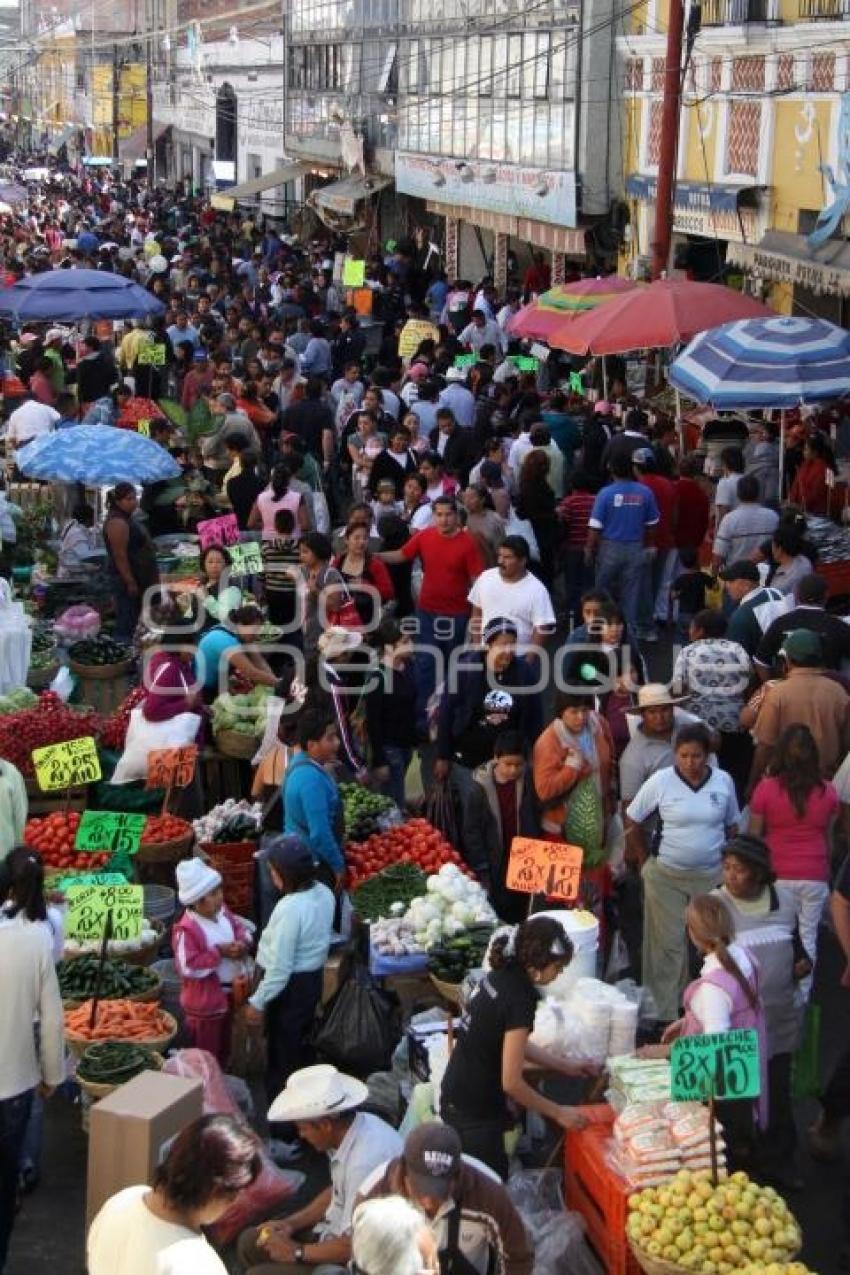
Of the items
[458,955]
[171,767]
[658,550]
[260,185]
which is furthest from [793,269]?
[260,185]

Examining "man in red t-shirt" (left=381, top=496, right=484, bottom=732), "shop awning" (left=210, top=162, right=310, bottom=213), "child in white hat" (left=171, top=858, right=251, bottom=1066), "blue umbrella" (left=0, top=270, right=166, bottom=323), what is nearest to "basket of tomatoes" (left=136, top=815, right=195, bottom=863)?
"child in white hat" (left=171, top=858, right=251, bottom=1066)

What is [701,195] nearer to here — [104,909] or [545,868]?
[545,868]

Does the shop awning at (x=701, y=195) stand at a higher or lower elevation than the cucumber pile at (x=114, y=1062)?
higher

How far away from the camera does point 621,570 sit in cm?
1288

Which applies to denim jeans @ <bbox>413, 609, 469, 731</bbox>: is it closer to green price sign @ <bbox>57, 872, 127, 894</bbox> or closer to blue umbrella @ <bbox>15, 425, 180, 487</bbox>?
blue umbrella @ <bbox>15, 425, 180, 487</bbox>

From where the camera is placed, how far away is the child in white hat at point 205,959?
24.7ft

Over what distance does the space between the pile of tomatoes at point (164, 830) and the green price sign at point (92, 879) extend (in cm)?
44

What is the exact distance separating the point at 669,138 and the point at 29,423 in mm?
6779

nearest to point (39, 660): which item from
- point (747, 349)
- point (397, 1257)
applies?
point (747, 349)

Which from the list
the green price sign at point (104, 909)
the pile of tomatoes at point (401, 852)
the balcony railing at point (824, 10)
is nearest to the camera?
the green price sign at point (104, 909)

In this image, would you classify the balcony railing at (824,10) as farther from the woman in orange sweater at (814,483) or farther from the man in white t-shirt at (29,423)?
the man in white t-shirt at (29,423)

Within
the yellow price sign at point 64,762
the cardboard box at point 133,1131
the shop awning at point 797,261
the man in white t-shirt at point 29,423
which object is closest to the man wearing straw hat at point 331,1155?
the cardboard box at point 133,1131

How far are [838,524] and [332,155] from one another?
29.1 m

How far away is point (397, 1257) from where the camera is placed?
174 inches
